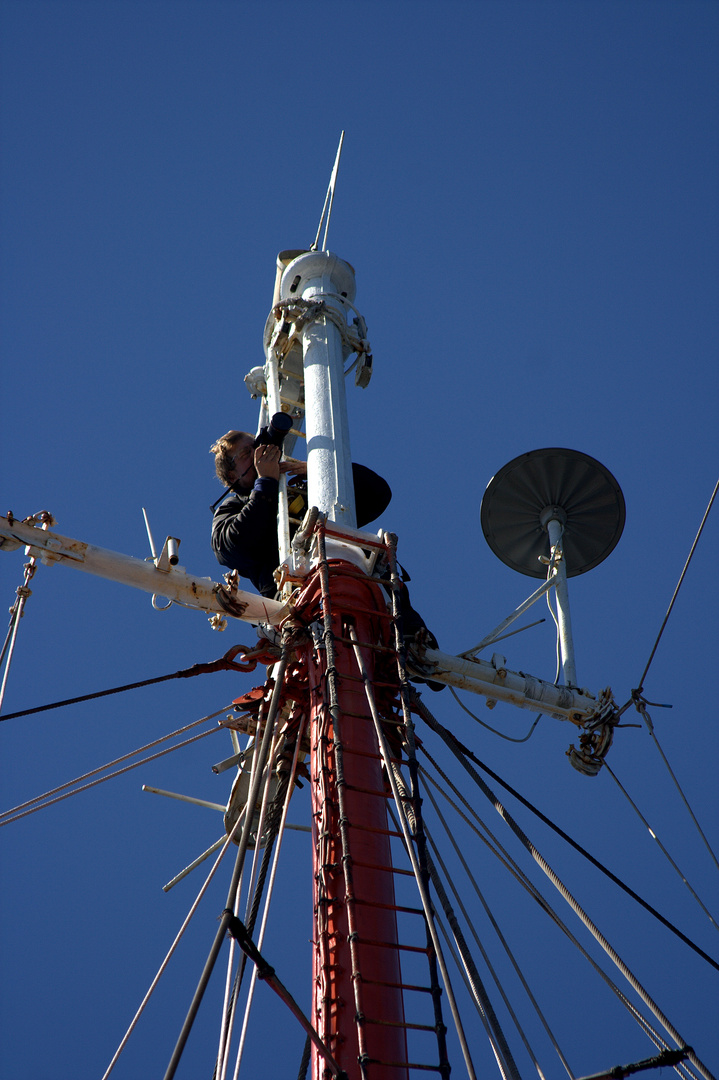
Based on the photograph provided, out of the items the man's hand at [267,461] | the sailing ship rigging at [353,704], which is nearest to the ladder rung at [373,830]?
the sailing ship rigging at [353,704]

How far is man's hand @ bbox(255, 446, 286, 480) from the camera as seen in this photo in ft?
35.8

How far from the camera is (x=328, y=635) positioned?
8609mm

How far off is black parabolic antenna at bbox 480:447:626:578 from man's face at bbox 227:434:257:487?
2.39m

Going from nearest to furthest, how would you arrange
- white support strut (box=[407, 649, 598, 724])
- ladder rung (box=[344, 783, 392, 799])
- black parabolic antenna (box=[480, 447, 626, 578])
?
ladder rung (box=[344, 783, 392, 799])
white support strut (box=[407, 649, 598, 724])
black parabolic antenna (box=[480, 447, 626, 578])

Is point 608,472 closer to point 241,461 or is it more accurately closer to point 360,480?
point 360,480

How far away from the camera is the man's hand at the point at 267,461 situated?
10.9 m

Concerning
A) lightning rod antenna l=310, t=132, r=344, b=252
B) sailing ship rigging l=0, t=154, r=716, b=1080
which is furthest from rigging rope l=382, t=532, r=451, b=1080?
lightning rod antenna l=310, t=132, r=344, b=252

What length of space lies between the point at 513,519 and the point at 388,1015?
6.23 metres

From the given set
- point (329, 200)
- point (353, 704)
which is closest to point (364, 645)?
point (353, 704)

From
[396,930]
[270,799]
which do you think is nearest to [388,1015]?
[396,930]

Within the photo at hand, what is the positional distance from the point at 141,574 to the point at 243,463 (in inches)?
117

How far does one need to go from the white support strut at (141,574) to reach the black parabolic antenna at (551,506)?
338cm

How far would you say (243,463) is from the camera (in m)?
11.9

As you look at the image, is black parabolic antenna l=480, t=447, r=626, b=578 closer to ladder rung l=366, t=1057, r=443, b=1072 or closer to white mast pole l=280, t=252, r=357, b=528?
white mast pole l=280, t=252, r=357, b=528
